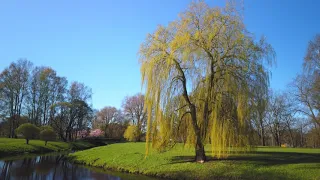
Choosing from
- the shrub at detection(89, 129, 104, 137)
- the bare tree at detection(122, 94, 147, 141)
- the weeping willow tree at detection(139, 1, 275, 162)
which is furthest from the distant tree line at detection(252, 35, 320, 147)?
the shrub at detection(89, 129, 104, 137)

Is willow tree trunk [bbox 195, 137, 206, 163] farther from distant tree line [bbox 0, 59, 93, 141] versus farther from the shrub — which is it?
the shrub

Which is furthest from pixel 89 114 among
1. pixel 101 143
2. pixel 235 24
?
pixel 235 24

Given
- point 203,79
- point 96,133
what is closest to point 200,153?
point 203,79

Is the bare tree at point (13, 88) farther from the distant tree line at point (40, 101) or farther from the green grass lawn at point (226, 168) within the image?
the green grass lawn at point (226, 168)

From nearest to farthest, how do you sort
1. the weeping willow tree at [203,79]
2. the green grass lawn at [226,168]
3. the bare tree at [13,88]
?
the green grass lawn at [226,168] < the weeping willow tree at [203,79] < the bare tree at [13,88]

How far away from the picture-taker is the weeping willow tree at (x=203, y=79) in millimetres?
15742

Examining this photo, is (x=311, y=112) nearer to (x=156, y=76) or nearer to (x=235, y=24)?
(x=235, y=24)

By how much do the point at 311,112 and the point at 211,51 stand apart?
24.0m

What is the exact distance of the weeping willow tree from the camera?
51.6ft

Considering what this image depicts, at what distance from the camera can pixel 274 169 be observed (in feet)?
47.5

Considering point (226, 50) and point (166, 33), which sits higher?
point (166, 33)

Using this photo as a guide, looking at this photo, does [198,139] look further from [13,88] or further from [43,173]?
[13,88]

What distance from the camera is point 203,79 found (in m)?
17.0

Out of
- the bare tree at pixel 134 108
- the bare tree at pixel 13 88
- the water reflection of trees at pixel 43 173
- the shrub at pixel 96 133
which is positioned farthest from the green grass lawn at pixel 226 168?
the shrub at pixel 96 133
